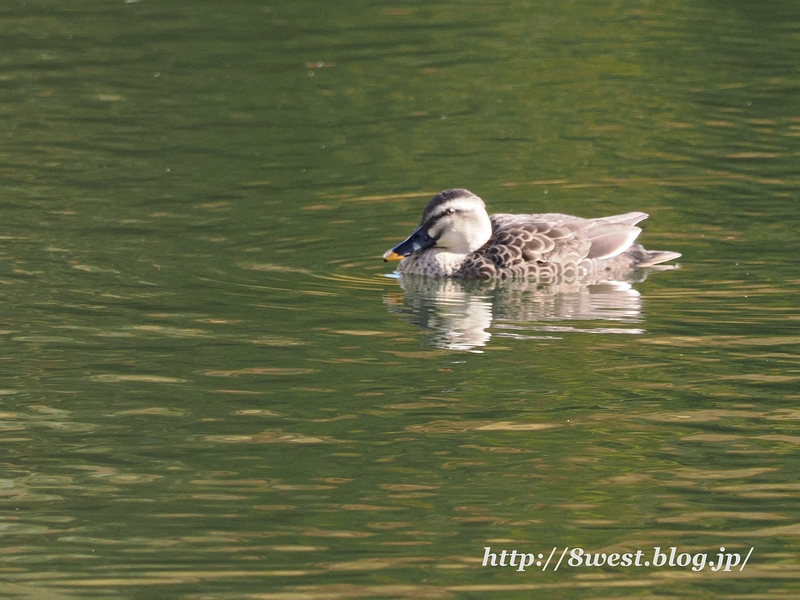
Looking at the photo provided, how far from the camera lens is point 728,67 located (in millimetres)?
18125

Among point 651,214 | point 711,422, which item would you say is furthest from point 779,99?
point 711,422

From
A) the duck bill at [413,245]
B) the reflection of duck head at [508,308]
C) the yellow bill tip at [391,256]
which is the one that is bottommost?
the reflection of duck head at [508,308]

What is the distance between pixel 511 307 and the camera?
10.8 meters

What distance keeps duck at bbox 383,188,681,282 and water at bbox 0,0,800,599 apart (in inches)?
8.9

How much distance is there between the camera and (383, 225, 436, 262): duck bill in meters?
11.7

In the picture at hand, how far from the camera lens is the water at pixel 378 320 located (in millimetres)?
6656

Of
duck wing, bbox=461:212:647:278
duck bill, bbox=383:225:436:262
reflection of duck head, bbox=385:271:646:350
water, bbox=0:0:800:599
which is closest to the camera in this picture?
water, bbox=0:0:800:599

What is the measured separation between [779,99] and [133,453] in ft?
35.4

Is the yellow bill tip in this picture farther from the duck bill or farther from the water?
the water

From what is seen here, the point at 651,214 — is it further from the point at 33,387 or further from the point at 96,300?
the point at 33,387

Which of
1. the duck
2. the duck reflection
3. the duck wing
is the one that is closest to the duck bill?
the duck

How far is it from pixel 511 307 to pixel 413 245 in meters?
1.32

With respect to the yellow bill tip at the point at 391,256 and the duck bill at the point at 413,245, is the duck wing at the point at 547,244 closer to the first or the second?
the duck bill at the point at 413,245

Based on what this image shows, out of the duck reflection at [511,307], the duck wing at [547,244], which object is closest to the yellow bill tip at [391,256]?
the duck reflection at [511,307]
